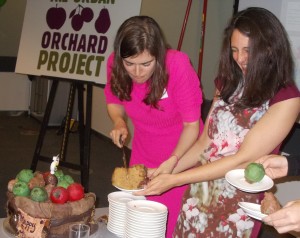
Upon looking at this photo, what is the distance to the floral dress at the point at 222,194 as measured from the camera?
1575 mm

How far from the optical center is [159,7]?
473cm

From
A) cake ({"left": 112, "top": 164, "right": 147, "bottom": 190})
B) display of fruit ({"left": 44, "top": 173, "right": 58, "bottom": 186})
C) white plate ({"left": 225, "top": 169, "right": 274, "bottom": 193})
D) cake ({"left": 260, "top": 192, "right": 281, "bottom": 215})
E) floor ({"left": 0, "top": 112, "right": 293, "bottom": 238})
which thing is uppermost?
white plate ({"left": 225, "top": 169, "right": 274, "bottom": 193})

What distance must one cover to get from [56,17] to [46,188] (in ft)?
8.27

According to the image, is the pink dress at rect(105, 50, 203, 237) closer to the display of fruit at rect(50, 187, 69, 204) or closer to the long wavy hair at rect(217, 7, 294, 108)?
the long wavy hair at rect(217, 7, 294, 108)

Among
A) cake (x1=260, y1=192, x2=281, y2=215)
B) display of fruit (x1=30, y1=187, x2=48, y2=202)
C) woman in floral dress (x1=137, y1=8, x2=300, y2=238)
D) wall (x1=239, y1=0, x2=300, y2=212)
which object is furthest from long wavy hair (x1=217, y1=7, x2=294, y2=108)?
wall (x1=239, y1=0, x2=300, y2=212)

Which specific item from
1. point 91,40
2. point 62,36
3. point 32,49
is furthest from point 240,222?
point 32,49

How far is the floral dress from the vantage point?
5.17 ft

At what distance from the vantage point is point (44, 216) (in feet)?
4.59

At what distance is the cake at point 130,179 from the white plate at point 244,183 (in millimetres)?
340

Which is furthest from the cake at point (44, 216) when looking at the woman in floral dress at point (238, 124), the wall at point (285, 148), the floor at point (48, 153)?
the floor at point (48, 153)

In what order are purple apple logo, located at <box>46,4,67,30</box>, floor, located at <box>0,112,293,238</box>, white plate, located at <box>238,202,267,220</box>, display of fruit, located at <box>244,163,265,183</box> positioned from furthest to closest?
floor, located at <box>0,112,293,238</box> < purple apple logo, located at <box>46,4,67,30</box> < display of fruit, located at <box>244,163,265,183</box> < white plate, located at <box>238,202,267,220</box>

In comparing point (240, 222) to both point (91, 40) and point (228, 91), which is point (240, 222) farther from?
point (91, 40)

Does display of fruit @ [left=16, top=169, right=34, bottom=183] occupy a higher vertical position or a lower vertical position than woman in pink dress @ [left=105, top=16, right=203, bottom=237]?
lower

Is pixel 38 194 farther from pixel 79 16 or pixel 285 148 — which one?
pixel 79 16
